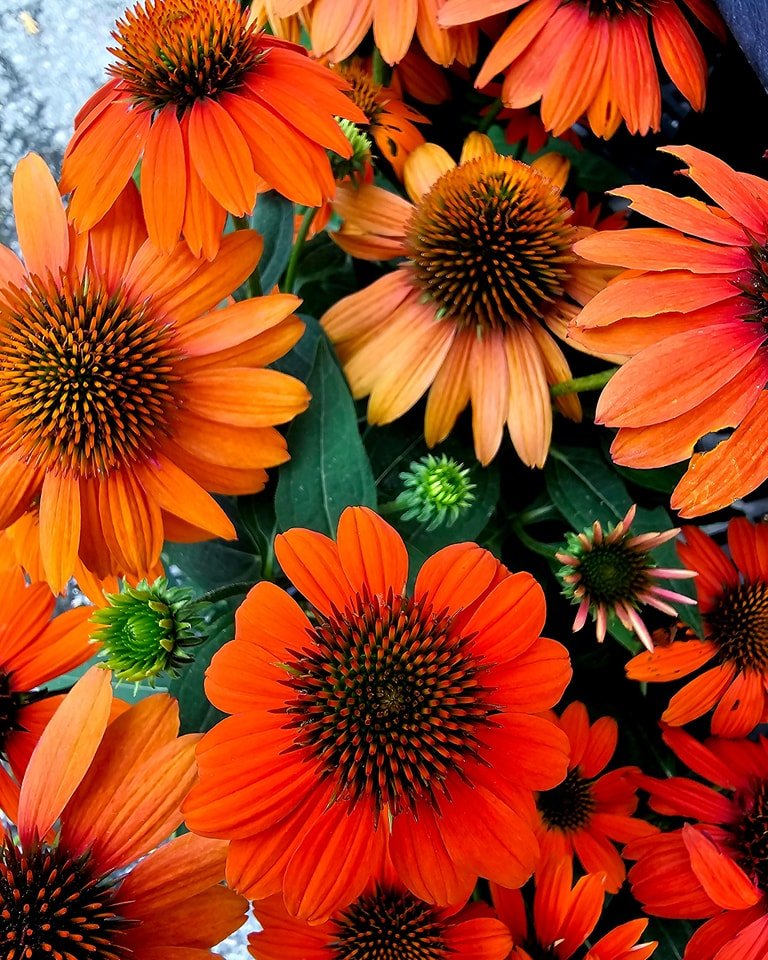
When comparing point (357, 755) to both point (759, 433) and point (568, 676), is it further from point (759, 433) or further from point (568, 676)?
point (759, 433)

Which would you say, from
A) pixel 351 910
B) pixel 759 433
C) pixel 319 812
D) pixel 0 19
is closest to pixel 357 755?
pixel 319 812

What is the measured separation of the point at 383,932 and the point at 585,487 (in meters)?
0.37

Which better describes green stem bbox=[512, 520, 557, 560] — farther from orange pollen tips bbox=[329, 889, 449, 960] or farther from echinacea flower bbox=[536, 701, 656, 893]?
orange pollen tips bbox=[329, 889, 449, 960]

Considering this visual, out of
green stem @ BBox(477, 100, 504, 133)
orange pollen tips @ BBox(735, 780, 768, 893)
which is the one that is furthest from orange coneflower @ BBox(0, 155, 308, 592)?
orange pollen tips @ BBox(735, 780, 768, 893)

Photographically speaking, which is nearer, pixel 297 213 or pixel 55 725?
pixel 55 725

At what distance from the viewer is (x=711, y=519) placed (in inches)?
30.8

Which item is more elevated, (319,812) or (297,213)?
(297,213)

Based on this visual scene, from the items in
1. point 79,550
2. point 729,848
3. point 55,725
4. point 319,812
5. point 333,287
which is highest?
point 333,287

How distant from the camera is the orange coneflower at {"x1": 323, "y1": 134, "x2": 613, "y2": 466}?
1.95 feet

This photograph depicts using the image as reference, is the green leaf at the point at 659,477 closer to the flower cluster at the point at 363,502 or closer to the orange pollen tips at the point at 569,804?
the flower cluster at the point at 363,502

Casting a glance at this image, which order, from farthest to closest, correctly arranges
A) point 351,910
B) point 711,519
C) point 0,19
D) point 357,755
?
point 0,19 < point 711,519 < point 351,910 < point 357,755

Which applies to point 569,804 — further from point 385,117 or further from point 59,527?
point 385,117

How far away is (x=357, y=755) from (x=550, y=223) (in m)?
0.41

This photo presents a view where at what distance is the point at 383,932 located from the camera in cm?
54
